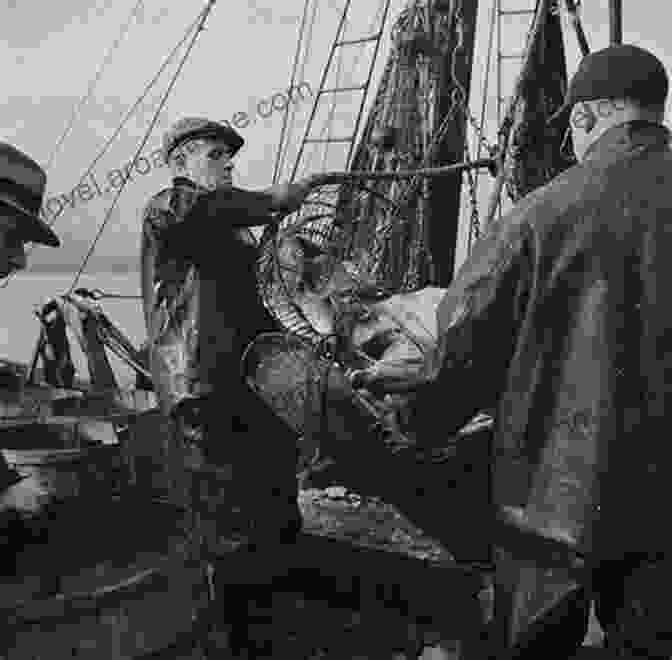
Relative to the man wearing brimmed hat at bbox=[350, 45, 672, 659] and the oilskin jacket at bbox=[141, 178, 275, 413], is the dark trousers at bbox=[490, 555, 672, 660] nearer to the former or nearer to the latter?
the man wearing brimmed hat at bbox=[350, 45, 672, 659]

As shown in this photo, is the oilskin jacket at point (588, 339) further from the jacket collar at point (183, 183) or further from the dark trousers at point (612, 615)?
the jacket collar at point (183, 183)

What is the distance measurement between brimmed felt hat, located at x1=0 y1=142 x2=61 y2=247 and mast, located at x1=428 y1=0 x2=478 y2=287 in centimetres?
480

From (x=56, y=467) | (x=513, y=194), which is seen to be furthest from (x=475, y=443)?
(x=513, y=194)

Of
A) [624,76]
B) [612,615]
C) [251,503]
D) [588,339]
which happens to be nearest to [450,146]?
[251,503]

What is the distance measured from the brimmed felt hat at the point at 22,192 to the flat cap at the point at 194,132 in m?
0.69

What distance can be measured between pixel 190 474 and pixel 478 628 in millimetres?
1196

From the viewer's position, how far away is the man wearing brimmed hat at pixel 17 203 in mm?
2248

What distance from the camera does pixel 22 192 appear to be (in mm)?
2293

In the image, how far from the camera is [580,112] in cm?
200

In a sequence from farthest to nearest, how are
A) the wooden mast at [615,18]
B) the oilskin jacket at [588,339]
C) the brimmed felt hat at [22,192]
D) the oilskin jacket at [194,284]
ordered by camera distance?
the wooden mast at [615,18] → the oilskin jacket at [194,284] → the brimmed felt hat at [22,192] → the oilskin jacket at [588,339]

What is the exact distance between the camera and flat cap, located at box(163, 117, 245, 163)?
2910mm

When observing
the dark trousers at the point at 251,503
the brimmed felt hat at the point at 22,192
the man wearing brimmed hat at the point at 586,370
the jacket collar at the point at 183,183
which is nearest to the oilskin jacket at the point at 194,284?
the jacket collar at the point at 183,183

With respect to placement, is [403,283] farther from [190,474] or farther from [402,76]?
[190,474]

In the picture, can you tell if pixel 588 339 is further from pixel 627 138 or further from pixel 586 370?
pixel 627 138
